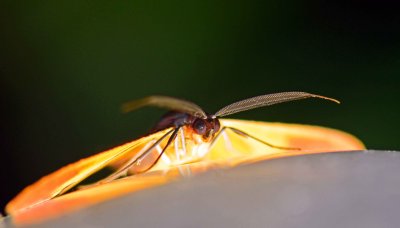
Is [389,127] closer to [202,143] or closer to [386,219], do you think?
[202,143]

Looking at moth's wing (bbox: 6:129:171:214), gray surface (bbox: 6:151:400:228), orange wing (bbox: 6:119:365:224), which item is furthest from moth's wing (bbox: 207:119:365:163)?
gray surface (bbox: 6:151:400:228)

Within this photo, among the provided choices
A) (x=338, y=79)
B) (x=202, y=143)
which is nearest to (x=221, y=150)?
(x=202, y=143)

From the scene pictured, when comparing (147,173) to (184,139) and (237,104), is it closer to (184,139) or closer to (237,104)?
(237,104)

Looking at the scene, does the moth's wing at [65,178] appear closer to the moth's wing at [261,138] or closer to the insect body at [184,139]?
the insect body at [184,139]

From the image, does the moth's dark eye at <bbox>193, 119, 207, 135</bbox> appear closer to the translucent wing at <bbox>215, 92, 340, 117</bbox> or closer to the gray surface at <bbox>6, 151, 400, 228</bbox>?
the translucent wing at <bbox>215, 92, 340, 117</bbox>

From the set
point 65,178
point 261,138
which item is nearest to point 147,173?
point 65,178

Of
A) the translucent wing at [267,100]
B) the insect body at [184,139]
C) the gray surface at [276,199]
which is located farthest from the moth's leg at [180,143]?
the gray surface at [276,199]
